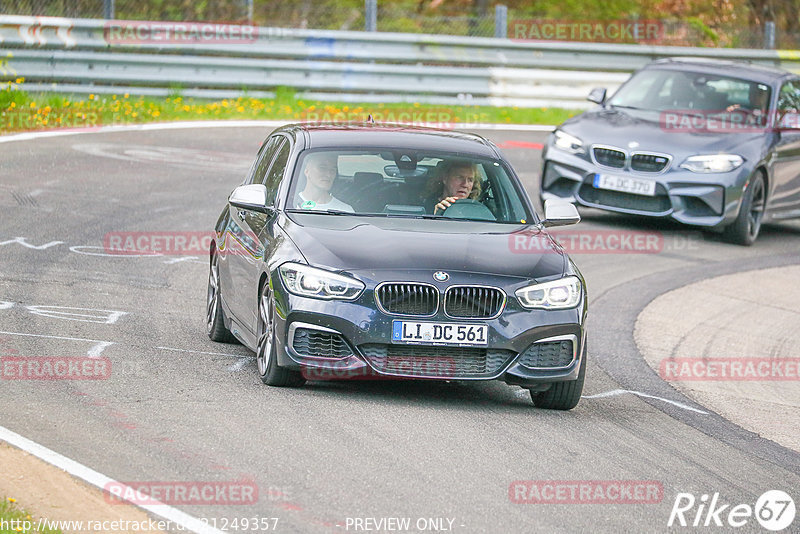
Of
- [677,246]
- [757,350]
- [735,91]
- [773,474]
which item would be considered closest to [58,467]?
[773,474]

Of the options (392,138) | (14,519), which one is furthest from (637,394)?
(14,519)

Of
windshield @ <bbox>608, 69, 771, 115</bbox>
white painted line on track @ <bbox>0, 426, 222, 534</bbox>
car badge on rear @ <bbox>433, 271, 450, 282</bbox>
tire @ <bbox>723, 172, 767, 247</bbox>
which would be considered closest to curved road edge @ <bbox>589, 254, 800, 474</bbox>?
tire @ <bbox>723, 172, 767, 247</bbox>

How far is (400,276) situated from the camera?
26.2 ft

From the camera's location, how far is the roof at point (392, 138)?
9.48m

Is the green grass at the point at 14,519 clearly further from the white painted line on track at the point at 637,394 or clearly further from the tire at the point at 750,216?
the tire at the point at 750,216

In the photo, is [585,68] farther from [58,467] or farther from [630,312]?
[58,467]

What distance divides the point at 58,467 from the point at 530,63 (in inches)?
747

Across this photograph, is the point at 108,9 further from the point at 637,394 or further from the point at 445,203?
the point at 637,394

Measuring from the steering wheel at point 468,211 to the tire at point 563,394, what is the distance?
4.24 ft

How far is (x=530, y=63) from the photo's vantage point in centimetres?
2450

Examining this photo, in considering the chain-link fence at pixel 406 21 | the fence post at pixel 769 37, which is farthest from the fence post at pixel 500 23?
the fence post at pixel 769 37

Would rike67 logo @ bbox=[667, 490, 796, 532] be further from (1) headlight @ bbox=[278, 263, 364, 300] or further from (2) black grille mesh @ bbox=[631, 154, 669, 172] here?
(2) black grille mesh @ bbox=[631, 154, 669, 172]

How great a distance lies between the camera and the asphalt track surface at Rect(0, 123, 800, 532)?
6.33 metres

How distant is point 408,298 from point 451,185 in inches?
60.6
